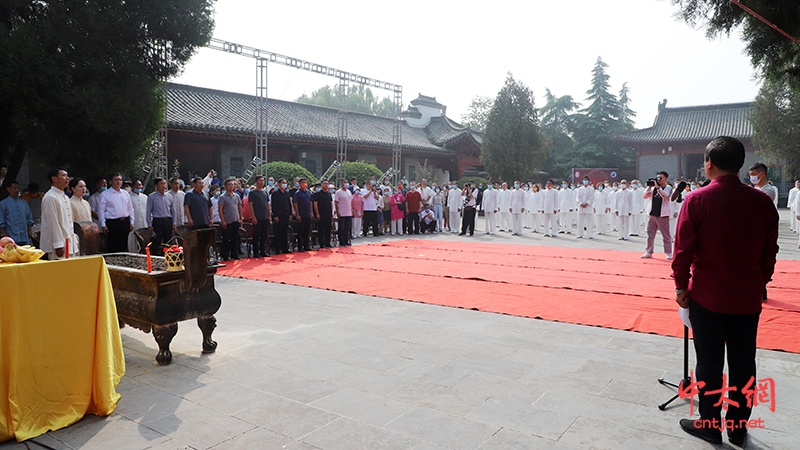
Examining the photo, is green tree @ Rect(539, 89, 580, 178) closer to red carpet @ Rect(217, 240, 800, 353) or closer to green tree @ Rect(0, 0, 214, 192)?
red carpet @ Rect(217, 240, 800, 353)

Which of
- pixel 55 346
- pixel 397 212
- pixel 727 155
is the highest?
pixel 727 155

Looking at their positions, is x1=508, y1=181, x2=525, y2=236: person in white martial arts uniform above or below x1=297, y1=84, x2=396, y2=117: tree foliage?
below

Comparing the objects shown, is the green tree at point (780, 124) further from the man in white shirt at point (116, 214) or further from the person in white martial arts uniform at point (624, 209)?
the man in white shirt at point (116, 214)

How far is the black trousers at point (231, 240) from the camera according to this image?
10.6 metres

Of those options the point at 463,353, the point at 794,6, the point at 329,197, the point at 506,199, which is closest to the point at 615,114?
the point at 506,199

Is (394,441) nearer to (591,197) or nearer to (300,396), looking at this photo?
(300,396)

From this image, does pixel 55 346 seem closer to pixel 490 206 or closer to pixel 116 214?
pixel 116 214

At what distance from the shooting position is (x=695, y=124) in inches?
1262

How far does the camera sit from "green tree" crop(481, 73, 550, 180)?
2600 cm

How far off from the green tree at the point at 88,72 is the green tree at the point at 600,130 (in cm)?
2824

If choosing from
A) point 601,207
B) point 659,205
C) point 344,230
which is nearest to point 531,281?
point 659,205

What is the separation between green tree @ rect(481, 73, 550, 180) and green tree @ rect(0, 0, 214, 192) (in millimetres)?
18323

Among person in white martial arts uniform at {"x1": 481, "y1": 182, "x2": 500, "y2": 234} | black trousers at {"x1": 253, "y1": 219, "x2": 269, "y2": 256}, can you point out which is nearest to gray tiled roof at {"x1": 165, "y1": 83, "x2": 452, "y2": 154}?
black trousers at {"x1": 253, "y1": 219, "x2": 269, "y2": 256}

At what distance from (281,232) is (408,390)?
846 centimetres
